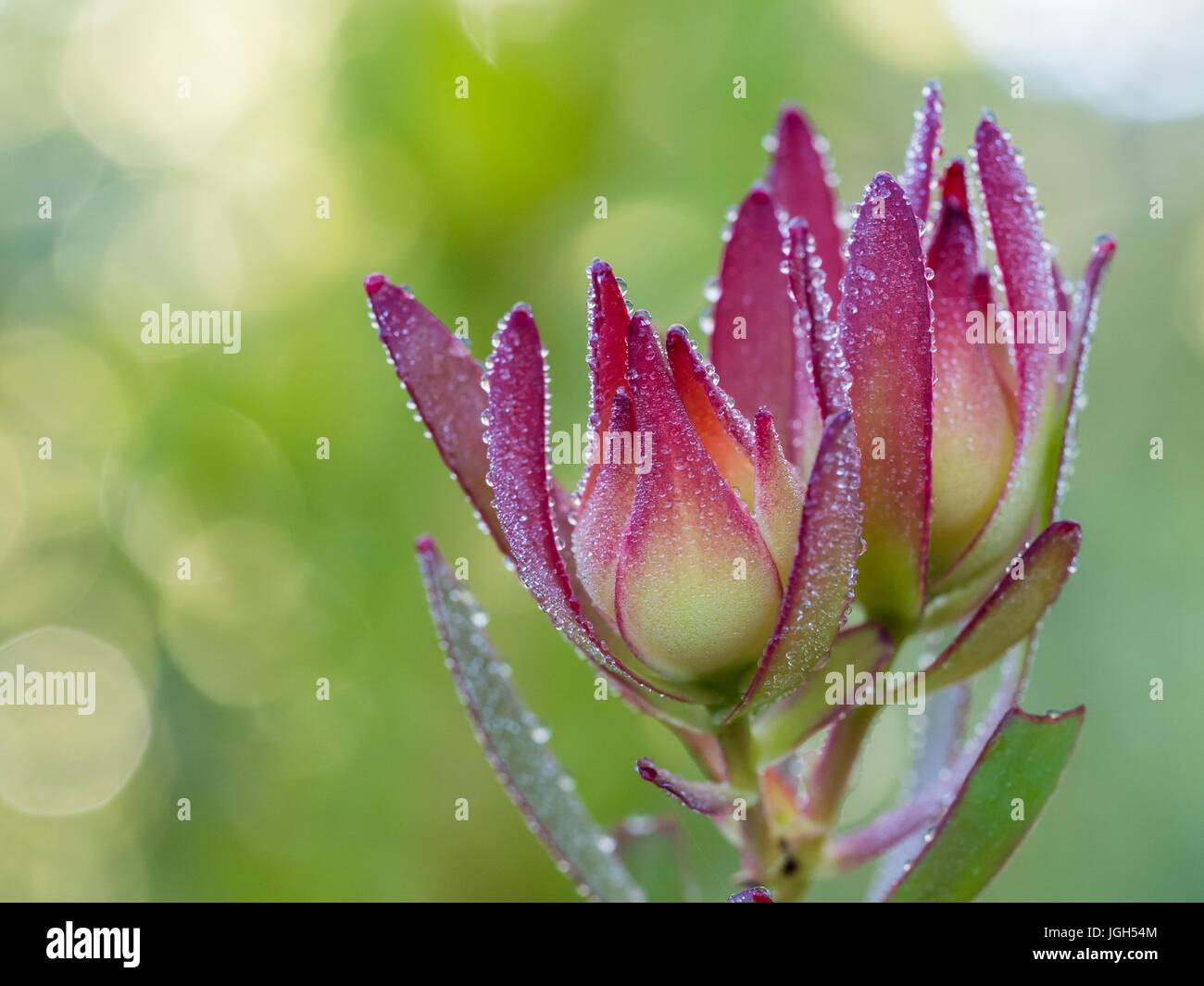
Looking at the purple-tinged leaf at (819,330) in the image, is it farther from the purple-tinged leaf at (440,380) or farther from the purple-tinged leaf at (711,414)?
the purple-tinged leaf at (440,380)

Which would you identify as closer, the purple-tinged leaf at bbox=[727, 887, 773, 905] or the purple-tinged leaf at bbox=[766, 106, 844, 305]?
the purple-tinged leaf at bbox=[727, 887, 773, 905]

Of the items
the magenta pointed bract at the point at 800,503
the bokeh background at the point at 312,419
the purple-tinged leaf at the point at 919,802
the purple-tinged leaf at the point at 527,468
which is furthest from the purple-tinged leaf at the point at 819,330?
the bokeh background at the point at 312,419

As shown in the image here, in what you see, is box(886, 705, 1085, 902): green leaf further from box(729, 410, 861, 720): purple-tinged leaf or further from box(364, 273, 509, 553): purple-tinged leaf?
box(364, 273, 509, 553): purple-tinged leaf

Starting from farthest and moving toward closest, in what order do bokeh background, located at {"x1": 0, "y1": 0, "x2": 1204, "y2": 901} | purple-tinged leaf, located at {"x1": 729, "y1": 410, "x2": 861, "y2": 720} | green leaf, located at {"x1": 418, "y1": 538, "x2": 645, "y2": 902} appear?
bokeh background, located at {"x1": 0, "y1": 0, "x2": 1204, "y2": 901}, green leaf, located at {"x1": 418, "y1": 538, "x2": 645, "y2": 902}, purple-tinged leaf, located at {"x1": 729, "y1": 410, "x2": 861, "y2": 720}

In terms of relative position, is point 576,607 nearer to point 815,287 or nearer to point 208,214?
point 815,287

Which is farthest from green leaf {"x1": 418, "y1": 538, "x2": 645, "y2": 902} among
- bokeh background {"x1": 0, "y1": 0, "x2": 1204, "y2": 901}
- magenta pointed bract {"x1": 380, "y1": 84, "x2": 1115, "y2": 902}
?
bokeh background {"x1": 0, "y1": 0, "x2": 1204, "y2": 901}

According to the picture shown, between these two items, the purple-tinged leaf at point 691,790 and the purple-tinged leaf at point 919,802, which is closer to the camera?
the purple-tinged leaf at point 691,790

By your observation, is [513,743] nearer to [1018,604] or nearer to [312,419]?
[1018,604]
